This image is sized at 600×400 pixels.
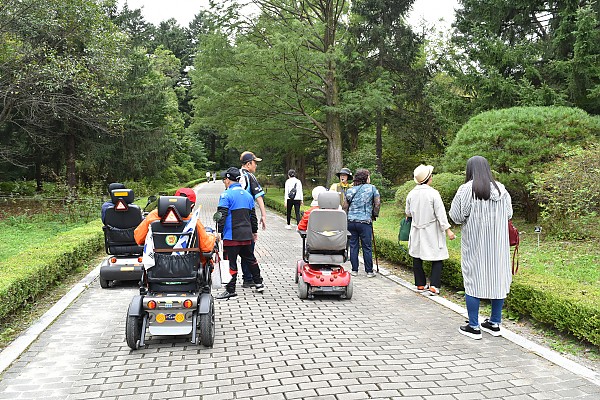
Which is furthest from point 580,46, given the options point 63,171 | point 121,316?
point 63,171

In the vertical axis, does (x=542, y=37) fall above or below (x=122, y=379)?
above

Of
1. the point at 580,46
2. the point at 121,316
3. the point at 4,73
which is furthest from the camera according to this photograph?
the point at 4,73

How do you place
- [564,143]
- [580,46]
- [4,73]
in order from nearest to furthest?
[564,143]
[580,46]
[4,73]

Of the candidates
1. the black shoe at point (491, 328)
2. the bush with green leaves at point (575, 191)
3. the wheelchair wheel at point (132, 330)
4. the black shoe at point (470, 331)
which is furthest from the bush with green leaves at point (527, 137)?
the wheelchair wheel at point (132, 330)

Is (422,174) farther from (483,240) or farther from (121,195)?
(121,195)

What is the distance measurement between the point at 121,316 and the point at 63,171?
24.7 m

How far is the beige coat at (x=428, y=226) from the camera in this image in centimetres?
676

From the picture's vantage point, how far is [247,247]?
6.85 meters

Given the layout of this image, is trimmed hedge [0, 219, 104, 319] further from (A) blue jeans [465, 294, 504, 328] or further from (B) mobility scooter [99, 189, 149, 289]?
(A) blue jeans [465, 294, 504, 328]

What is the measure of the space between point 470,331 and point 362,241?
3.29 m

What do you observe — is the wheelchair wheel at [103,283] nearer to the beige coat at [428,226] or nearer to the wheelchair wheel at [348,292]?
the wheelchair wheel at [348,292]

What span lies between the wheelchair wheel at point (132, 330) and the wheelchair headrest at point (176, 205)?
3.38ft

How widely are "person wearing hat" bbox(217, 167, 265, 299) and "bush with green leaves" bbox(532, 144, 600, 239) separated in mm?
6205

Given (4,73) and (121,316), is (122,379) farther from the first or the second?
(4,73)
